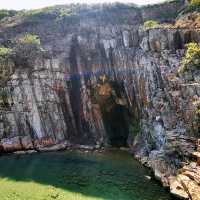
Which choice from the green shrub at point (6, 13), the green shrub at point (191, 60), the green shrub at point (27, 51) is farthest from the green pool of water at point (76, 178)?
the green shrub at point (6, 13)

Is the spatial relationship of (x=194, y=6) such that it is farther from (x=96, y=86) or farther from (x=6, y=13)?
(x=6, y=13)

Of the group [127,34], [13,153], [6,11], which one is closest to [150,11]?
[127,34]

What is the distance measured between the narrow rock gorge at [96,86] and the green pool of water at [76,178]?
5879 millimetres

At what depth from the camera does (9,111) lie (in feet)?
220

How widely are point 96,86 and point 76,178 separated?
2710 cm

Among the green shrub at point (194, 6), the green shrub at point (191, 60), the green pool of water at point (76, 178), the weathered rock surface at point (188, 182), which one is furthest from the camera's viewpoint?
the green shrub at point (194, 6)

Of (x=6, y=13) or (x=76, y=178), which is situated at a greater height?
(x=6, y=13)

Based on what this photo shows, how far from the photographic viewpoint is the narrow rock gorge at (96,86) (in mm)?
60969

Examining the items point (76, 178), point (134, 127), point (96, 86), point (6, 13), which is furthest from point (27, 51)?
point (76, 178)

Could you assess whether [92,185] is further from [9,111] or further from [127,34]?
[127,34]

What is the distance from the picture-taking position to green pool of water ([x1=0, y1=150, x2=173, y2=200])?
133 feet

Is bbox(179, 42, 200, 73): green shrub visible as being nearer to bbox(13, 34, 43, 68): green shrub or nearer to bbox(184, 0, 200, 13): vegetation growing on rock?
bbox(184, 0, 200, 13): vegetation growing on rock

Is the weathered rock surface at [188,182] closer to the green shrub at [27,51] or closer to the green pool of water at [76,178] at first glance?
the green pool of water at [76,178]

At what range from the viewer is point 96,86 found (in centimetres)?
7044
